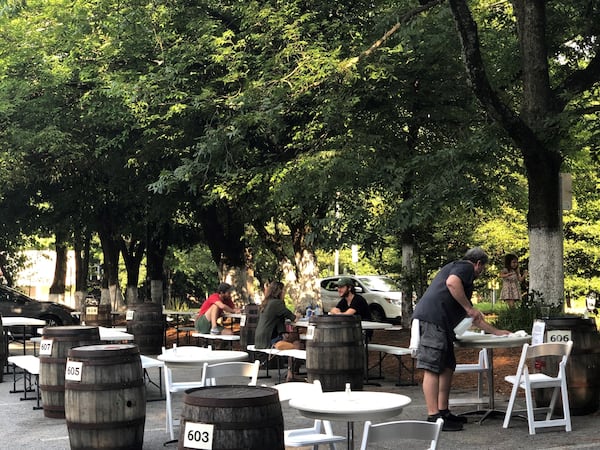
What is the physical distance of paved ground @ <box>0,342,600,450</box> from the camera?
8.30 metres

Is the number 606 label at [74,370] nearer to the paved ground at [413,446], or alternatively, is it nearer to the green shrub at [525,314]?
the paved ground at [413,446]

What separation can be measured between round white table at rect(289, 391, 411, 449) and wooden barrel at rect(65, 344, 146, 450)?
2473mm

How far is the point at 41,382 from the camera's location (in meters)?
10.4

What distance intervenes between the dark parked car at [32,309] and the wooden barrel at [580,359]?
1595 cm

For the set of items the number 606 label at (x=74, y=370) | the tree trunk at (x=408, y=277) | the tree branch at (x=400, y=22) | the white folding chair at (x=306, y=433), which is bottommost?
the white folding chair at (x=306, y=433)

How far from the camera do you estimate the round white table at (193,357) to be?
8664 mm

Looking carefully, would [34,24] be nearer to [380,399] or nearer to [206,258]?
[380,399]

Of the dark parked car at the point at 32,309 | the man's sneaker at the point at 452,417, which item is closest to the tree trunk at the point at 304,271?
the dark parked car at the point at 32,309

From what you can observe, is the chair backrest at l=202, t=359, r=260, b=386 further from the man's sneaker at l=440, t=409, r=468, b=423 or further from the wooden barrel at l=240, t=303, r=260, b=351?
the wooden barrel at l=240, t=303, r=260, b=351

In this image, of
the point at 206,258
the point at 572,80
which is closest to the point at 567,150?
the point at 572,80

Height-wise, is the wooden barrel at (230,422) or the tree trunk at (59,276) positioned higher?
the tree trunk at (59,276)

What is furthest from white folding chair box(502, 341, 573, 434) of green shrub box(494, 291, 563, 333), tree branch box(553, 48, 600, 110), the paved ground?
tree branch box(553, 48, 600, 110)

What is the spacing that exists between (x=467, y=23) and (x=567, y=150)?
2.26 meters

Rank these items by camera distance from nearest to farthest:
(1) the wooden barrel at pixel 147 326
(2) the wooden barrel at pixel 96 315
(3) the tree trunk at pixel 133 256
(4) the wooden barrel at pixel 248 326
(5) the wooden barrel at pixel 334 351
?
(5) the wooden barrel at pixel 334 351
(4) the wooden barrel at pixel 248 326
(1) the wooden barrel at pixel 147 326
(2) the wooden barrel at pixel 96 315
(3) the tree trunk at pixel 133 256
